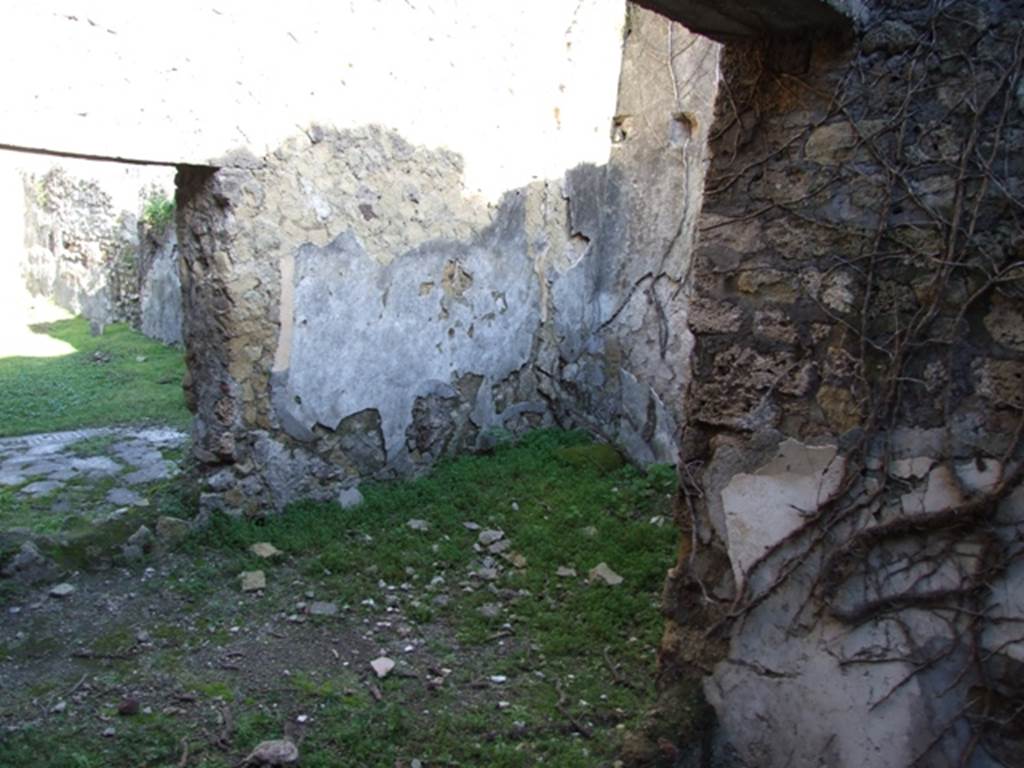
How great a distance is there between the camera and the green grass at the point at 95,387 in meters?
6.14

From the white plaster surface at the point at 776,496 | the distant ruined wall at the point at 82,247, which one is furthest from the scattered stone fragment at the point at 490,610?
the distant ruined wall at the point at 82,247

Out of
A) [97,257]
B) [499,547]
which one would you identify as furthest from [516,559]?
[97,257]

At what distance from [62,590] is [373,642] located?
134 cm

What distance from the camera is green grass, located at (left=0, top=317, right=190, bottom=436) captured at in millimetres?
6137

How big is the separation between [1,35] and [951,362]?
3.32 metres

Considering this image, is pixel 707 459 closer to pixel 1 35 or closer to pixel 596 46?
pixel 1 35

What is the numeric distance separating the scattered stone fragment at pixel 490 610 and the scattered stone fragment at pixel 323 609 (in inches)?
23.8

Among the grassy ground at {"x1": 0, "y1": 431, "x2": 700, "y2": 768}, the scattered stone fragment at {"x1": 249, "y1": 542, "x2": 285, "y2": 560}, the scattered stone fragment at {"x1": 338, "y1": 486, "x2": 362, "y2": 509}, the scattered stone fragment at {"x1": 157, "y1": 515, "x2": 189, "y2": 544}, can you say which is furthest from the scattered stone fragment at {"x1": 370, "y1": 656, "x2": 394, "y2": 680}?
the scattered stone fragment at {"x1": 338, "y1": 486, "x2": 362, "y2": 509}

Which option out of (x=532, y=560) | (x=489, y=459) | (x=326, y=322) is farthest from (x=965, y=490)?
(x=489, y=459)

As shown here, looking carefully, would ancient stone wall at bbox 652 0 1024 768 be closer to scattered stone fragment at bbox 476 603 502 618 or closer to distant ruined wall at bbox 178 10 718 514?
scattered stone fragment at bbox 476 603 502 618

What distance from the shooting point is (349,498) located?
182 inches

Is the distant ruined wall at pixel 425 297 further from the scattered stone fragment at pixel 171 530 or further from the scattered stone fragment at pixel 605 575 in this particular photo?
the scattered stone fragment at pixel 605 575

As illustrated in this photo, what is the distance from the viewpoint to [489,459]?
5344 millimetres

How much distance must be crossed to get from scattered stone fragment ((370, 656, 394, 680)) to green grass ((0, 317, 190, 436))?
11.0ft
